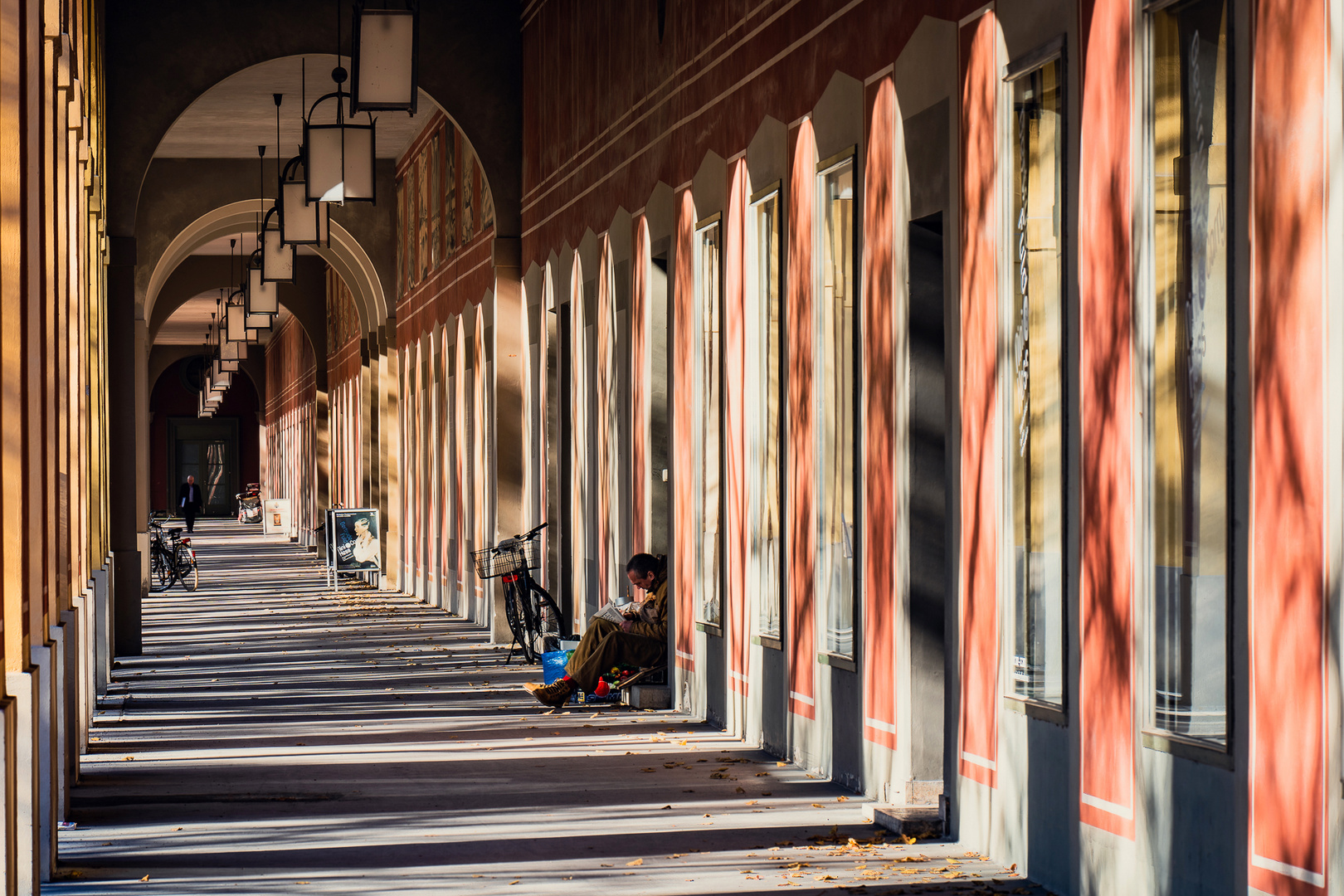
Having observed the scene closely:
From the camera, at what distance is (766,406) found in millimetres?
10242

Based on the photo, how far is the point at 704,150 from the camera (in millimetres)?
11320

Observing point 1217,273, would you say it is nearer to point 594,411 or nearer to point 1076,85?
point 1076,85

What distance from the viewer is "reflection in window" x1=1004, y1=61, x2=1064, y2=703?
6.54m

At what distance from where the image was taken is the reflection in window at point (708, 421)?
36.8 feet

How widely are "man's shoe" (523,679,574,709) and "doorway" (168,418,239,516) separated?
196 feet

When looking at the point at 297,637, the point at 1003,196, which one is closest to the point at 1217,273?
A: the point at 1003,196

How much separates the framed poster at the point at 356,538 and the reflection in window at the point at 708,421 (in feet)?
44.7

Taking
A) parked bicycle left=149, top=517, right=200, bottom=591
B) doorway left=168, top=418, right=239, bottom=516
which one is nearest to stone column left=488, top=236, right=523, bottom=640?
parked bicycle left=149, top=517, right=200, bottom=591

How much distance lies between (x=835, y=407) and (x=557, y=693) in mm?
3884

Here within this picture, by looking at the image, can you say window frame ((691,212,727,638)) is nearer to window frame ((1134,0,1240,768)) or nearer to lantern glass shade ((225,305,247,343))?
window frame ((1134,0,1240,768))

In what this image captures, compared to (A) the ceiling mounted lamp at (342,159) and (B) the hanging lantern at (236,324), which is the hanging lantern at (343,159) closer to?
(A) the ceiling mounted lamp at (342,159)

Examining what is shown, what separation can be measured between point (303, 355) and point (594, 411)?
3343cm

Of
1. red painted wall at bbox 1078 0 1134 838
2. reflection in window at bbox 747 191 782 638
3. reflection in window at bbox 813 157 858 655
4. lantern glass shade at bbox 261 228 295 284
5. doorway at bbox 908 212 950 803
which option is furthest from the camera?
lantern glass shade at bbox 261 228 295 284

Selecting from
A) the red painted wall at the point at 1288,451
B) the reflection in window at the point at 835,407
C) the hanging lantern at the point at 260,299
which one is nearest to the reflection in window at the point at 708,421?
the reflection in window at the point at 835,407
